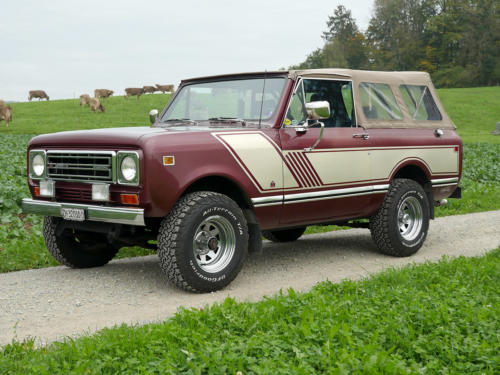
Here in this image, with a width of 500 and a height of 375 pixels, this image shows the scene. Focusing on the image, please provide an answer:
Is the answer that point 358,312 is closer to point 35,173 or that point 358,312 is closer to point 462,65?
point 35,173

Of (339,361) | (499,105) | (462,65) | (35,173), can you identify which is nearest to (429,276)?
(339,361)

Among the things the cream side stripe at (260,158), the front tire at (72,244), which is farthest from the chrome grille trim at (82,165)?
the cream side stripe at (260,158)

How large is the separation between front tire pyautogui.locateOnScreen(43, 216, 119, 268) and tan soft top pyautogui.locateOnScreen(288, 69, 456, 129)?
9.25 ft

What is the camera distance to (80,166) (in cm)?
590

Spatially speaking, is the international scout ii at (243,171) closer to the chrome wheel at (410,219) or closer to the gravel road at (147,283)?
the chrome wheel at (410,219)

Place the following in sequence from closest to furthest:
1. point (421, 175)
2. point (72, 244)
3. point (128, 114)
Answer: point (72, 244) → point (421, 175) → point (128, 114)

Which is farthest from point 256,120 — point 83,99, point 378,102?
point 83,99

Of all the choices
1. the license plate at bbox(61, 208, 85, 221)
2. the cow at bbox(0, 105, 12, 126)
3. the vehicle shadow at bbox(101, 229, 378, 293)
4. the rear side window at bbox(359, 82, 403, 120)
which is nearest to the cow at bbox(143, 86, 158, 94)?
the cow at bbox(0, 105, 12, 126)

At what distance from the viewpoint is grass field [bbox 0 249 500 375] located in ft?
12.4

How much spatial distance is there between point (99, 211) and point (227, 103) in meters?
2.06

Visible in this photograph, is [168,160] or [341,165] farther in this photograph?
[341,165]

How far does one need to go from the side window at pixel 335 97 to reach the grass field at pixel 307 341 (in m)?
2.53

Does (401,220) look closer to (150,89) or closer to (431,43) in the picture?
(150,89)

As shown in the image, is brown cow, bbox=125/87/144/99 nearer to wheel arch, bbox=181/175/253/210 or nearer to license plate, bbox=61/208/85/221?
wheel arch, bbox=181/175/253/210
